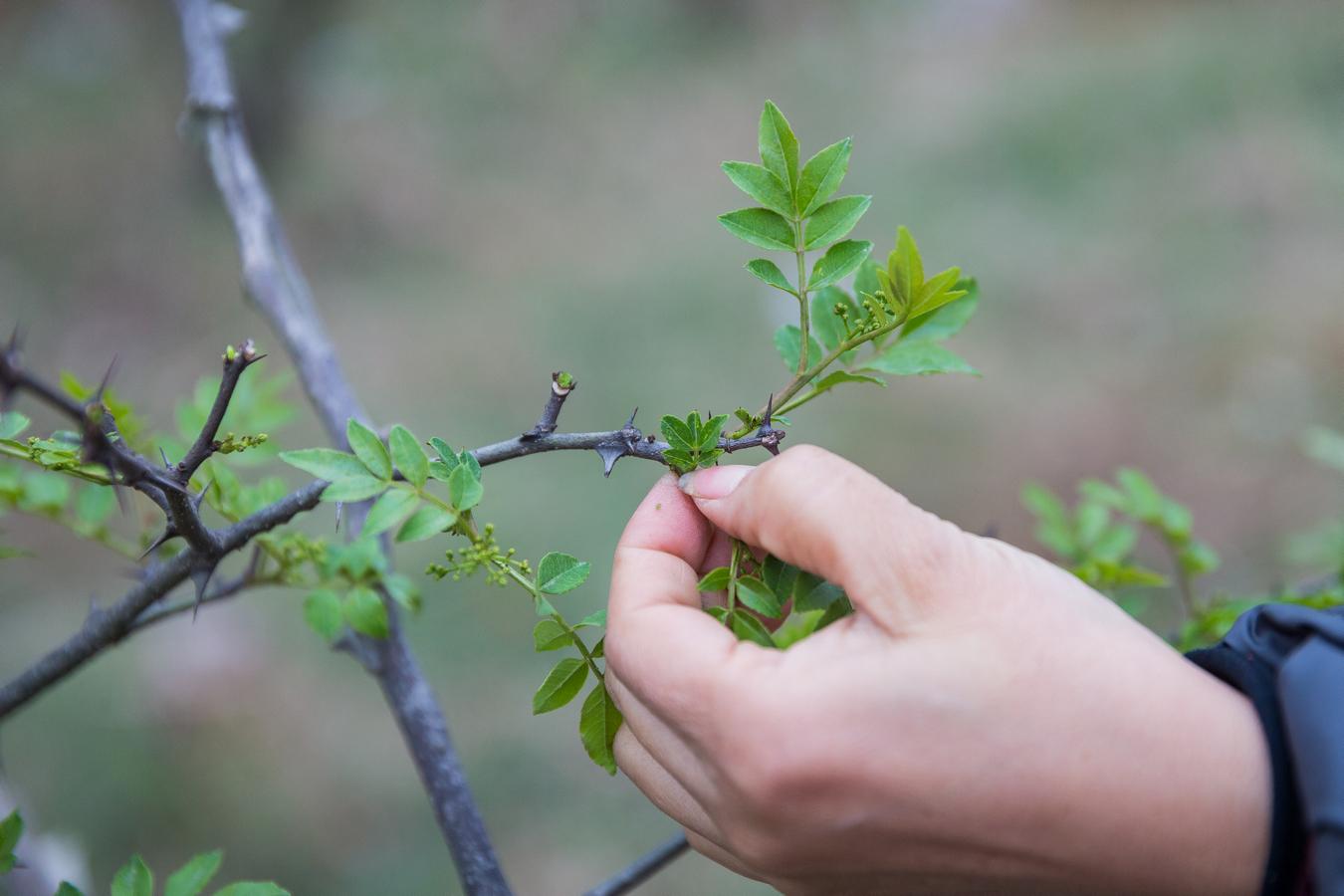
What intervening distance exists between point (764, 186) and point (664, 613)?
48cm

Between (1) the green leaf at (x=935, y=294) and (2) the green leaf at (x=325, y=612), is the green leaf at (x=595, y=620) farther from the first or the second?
(1) the green leaf at (x=935, y=294)

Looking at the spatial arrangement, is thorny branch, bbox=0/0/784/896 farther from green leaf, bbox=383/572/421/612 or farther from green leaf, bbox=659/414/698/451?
green leaf, bbox=383/572/421/612

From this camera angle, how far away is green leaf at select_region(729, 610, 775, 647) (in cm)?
105

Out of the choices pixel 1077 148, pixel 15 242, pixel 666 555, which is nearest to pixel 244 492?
pixel 666 555

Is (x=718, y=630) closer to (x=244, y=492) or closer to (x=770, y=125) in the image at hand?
(x=770, y=125)

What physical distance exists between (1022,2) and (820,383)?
816 centimetres

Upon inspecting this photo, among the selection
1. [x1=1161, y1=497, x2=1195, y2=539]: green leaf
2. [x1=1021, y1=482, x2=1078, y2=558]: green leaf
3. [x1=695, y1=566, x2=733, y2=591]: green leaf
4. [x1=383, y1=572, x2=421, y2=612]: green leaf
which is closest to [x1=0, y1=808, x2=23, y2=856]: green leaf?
[x1=383, y1=572, x2=421, y2=612]: green leaf

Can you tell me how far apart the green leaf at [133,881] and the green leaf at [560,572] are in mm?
548

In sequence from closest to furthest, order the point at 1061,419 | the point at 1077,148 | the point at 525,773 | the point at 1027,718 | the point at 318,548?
the point at 1027,718 → the point at 318,548 → the point at 525,773 → the point at 1061,419 → the point at 1077,148

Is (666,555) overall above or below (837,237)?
below

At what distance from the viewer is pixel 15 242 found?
5.89 meters

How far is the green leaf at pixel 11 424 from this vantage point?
985mm

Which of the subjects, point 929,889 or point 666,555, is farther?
point 666,555

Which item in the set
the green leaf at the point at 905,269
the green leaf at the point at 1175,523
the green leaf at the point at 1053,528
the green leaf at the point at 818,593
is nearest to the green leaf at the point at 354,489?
the green leaf at the point at 818,593
